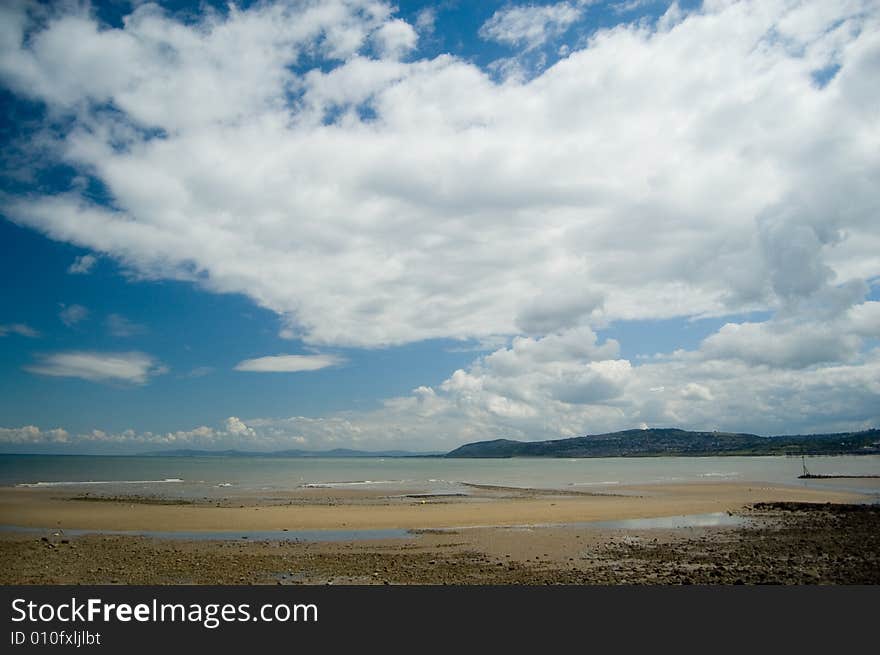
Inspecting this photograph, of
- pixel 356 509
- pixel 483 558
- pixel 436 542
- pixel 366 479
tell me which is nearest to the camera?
pixel 483 558

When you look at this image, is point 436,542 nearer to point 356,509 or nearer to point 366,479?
point 356,509

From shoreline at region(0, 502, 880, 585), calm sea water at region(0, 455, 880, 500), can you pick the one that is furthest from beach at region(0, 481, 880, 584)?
calm sea water at region(0, 455, 880, 500)

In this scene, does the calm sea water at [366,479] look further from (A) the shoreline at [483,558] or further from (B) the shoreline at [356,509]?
(A) the shoreline at [483,558]

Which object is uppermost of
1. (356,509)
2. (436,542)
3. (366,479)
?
(436,542)

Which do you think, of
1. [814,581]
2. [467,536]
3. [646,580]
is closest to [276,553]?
[467,536]

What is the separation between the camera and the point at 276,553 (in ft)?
74.0

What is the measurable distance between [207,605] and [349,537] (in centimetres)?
1630

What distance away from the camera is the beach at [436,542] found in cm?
1809

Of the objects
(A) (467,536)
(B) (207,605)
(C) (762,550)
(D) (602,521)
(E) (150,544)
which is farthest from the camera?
(D) (602,521)

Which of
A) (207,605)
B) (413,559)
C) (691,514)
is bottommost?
(691,514)

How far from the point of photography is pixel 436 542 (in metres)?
25.6

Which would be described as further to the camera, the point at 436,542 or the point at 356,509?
the point at 356,509

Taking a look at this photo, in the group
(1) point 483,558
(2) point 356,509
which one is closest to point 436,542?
(1) point 483,558

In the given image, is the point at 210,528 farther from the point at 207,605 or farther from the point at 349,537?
the point at 207,605
